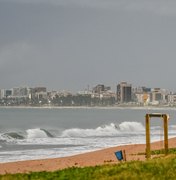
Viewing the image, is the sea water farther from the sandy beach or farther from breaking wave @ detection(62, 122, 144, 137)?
the sandy beach

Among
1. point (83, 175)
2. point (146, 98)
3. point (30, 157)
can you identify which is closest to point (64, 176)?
point (83, 175)

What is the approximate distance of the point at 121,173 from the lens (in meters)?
14.4

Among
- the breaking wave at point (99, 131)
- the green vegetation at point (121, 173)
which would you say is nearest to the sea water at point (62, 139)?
the breaking wave at point (99, 131)

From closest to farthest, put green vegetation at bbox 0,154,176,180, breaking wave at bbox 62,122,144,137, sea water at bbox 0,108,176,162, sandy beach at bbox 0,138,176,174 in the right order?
green vegetation at bbox 0,154,176,180
sandy beach at bbox 0,138,176,174
sea water at bbox 0,108,176,162
breaking wave at bbox 62,122,144,137

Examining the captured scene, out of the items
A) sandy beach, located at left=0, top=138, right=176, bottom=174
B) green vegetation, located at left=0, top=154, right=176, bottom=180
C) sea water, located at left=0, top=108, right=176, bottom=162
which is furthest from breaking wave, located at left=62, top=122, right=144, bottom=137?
green vegetation, located at left=0, top=154, right=176, bottom=180

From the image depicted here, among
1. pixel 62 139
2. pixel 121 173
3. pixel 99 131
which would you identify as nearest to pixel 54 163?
pixel 121 173

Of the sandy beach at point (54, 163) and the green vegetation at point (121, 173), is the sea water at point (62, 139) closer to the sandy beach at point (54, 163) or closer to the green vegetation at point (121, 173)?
the sandy beach at point (54, 163)

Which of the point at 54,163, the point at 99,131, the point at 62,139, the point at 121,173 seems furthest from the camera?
the point at 99,131

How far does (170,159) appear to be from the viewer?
16.5m

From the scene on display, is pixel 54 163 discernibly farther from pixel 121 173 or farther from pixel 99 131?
pixel 99 131

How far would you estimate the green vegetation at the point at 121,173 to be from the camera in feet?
46.0

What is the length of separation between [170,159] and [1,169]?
9.04m

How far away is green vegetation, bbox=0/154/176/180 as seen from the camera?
14.0 m

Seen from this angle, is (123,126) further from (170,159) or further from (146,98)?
(170,159)
